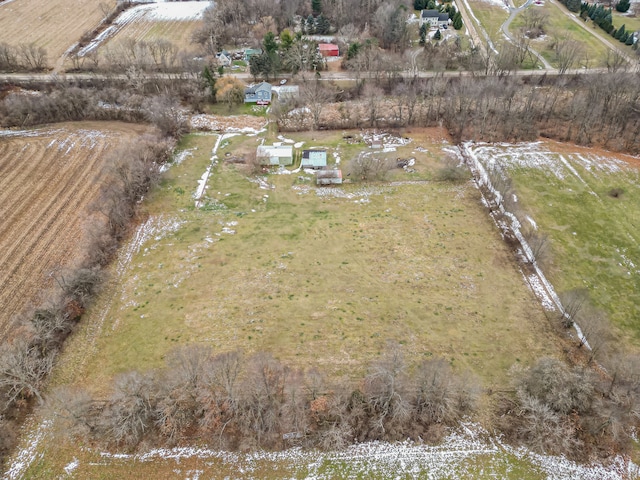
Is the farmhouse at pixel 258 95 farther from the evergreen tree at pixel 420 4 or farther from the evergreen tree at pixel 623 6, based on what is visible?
the evergreen tree at pixel 623 6

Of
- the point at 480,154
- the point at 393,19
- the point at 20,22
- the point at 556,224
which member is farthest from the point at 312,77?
the point at 20,22

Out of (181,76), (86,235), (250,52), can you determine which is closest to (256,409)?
(86,235)

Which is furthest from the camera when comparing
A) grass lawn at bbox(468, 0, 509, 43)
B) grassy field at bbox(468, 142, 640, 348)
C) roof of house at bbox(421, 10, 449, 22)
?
roof of house at bbox(421, 10, 449, 22)

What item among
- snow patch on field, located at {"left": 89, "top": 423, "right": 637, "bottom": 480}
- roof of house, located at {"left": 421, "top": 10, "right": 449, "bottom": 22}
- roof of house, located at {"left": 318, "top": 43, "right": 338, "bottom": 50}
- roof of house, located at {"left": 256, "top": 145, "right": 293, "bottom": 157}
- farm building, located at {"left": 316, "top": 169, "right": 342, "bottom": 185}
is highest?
roof of house, located at {"left": 421, "top": 10, "right": 449, "bottom": 22}

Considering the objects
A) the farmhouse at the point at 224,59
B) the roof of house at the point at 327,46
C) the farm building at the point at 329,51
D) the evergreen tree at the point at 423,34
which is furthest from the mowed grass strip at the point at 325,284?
the evergreen tree at the point at 423,34

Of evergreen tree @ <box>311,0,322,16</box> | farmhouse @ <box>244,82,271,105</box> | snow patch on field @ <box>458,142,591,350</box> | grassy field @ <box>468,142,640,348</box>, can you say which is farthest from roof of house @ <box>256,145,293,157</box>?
evergreen tree @ <box>311,0,322,16</box>

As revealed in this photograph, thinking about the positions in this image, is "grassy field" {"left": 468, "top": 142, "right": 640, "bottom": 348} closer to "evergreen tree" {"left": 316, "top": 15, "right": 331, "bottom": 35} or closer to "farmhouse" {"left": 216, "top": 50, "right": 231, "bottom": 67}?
"farmhouse" {"left": 216, "top": 50, "right": 231, "bottom": 67}
